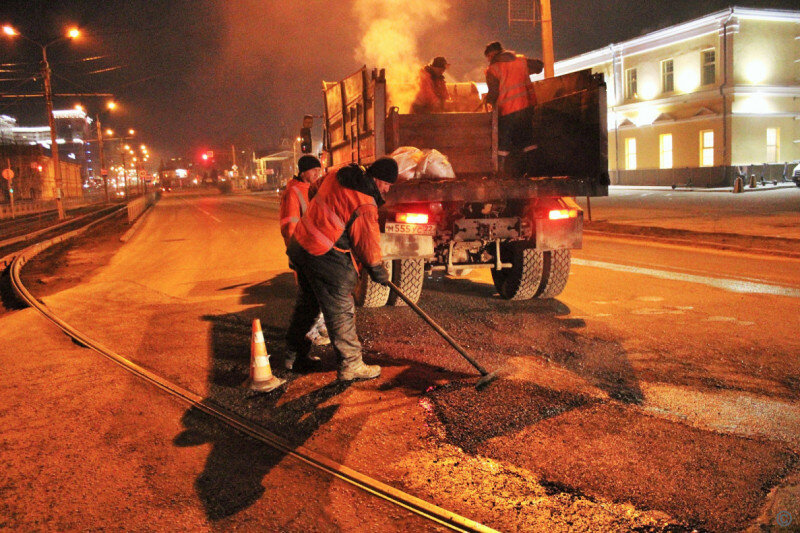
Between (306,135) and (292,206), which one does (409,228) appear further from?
(306,135)

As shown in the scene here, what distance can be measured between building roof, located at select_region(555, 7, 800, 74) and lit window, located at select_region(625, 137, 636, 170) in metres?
4.71

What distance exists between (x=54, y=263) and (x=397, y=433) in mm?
12830

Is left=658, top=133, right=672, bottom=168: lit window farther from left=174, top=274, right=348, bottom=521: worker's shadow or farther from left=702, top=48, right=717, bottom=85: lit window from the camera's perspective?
left=174, top=274, right=348, bottom=521: worker's shadow

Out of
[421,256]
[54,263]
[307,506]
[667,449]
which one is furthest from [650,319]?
[54,263]

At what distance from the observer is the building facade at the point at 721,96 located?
3036 cm

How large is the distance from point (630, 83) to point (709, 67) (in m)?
5.30

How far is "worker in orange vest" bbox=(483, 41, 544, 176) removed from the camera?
7.98m

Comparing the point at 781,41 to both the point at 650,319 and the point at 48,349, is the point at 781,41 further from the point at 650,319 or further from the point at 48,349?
the point at 48,349

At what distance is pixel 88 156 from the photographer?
152 meters

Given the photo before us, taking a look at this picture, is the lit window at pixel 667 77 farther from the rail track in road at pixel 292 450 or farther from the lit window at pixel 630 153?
the rail track in road at pixel 292 450

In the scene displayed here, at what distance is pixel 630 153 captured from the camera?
3688 cm

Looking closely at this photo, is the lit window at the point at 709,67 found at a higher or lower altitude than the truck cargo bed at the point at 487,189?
higher

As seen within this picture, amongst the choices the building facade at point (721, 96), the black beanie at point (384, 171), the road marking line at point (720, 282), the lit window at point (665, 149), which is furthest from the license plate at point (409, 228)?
the lit window at point (665, 149)

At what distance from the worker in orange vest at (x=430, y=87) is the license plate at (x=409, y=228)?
2689 mm
